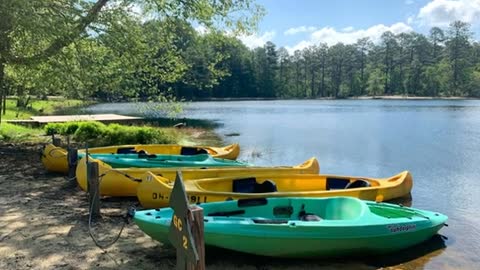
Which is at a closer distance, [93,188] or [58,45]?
[93,188]

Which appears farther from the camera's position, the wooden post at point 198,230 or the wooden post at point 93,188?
the wooden post at point 93,188

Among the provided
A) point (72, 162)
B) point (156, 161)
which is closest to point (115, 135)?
point (156, 161)

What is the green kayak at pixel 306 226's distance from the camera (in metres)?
5.66

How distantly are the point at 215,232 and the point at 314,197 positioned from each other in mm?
2464

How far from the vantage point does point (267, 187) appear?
8023 millimetres

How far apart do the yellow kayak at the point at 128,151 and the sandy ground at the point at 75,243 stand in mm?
1958

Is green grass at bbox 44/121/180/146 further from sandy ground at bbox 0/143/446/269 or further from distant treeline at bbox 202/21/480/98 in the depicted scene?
distant treeline at bbox 202/21/480/98

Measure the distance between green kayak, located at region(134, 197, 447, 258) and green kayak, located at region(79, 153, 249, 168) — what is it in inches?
161

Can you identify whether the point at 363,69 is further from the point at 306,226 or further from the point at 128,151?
the point at 306,226

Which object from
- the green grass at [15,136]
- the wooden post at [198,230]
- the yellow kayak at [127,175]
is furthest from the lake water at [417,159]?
the green grass at [15,136]

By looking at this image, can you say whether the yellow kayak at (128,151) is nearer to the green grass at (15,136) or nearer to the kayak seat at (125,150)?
the kayak seat at (125,150)

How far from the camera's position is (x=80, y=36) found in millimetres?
11992

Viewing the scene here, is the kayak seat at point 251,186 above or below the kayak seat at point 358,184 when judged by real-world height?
above

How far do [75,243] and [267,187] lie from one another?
133 inches
